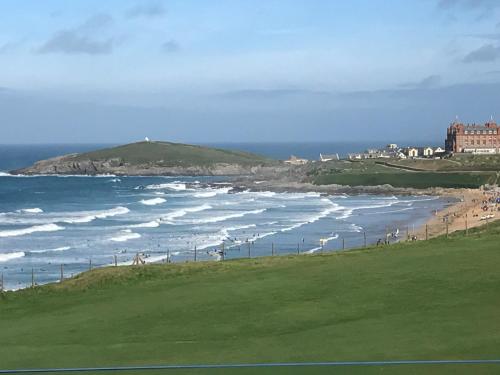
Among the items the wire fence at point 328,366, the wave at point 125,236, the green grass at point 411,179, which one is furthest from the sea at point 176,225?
the wire fence at point 328,366

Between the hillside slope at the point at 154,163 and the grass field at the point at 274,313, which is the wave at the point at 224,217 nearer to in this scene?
the grass field at the point at 274,313

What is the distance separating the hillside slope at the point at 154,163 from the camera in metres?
141

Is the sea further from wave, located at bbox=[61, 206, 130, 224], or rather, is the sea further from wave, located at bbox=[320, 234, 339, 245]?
wave, located at bbox=[320, 234, 339, 245]

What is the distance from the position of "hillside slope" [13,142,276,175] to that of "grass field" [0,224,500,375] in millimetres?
117081

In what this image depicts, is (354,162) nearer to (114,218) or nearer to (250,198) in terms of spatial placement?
(250,198)

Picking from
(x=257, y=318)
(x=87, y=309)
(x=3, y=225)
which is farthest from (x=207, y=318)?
(x=3, y=225)

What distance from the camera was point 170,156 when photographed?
154250mm

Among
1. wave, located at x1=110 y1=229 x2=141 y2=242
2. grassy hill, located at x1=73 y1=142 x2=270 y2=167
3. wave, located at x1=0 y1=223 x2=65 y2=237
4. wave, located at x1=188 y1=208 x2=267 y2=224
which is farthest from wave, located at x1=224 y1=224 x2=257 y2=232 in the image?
grassy hill, located at x1=73 y1=142 x2=270 y2=167

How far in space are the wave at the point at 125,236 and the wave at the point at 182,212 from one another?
813 cm

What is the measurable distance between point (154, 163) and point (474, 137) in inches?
2305

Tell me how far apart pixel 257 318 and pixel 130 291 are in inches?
216

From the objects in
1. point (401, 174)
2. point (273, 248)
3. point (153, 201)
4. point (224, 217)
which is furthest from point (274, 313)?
point (401, 174)

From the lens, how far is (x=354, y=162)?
118 m

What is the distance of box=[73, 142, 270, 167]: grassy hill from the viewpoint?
147125 mm
